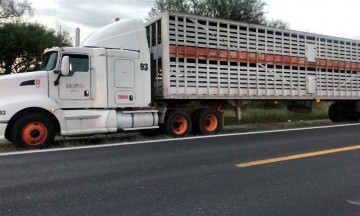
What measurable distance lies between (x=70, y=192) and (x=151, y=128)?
6549 mm

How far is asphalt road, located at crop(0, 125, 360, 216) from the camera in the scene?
4805mm

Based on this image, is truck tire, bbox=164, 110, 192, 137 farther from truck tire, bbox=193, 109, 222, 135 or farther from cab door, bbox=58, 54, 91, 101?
cab door, bbox=58, 54, 91, 101

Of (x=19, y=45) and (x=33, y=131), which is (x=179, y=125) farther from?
(x=19, y=45)

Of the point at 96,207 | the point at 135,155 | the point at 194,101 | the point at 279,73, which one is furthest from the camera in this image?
the point at 279,73

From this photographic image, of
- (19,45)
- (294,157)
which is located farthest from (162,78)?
(19,45)

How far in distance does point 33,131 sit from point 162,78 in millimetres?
4160

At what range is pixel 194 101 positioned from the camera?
13266mm

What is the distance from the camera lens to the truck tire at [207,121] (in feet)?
41.9

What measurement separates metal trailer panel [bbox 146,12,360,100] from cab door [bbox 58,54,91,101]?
2.38 meters

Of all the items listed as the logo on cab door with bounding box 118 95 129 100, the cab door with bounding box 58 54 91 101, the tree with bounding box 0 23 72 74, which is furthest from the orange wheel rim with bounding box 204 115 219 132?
the tree with bounding box 0 23 72 74

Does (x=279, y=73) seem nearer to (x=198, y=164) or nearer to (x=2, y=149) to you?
(x=198, y=164)

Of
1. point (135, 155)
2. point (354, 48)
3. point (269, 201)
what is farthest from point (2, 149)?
point (354, 48)

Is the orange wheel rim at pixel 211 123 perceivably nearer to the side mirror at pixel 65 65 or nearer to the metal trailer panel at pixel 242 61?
the metal trailer panel at pixel 242 61

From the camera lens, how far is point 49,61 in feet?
35.0
